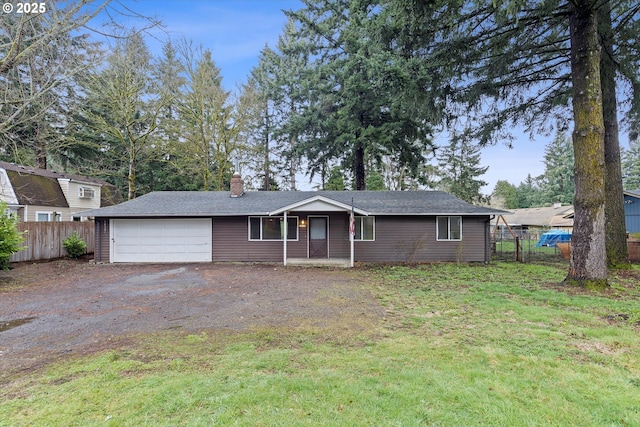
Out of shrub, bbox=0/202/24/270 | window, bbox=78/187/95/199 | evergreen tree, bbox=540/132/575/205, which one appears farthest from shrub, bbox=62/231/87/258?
evergreen tree, bbox=540/132/575/205

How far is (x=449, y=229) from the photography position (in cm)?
1298

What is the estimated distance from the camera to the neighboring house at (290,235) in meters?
12.9

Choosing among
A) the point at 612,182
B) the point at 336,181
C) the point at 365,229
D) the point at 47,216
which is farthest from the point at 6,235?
the point at 612,182

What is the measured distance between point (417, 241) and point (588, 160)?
6.47m

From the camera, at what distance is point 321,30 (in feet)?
57.0

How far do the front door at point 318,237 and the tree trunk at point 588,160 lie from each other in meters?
8.11

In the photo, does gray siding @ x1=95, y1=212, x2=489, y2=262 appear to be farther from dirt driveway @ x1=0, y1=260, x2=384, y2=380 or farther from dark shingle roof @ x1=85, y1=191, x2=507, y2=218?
dirt driveway @ x1=0, y1=260, x2=384, y2=380

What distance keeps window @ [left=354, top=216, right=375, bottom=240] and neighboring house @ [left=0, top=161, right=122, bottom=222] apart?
12275 mm

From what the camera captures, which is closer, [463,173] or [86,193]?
[86,193]

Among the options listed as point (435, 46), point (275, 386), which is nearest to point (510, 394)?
point (275, 386)

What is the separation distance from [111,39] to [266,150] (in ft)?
60.8

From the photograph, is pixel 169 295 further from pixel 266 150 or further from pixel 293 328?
pixel 266 150

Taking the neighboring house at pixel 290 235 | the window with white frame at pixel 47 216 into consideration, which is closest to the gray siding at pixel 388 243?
the neighboring house at pixel 290 235

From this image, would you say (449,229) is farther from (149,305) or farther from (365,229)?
(149,305)
